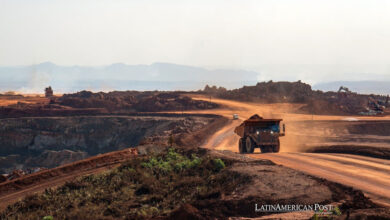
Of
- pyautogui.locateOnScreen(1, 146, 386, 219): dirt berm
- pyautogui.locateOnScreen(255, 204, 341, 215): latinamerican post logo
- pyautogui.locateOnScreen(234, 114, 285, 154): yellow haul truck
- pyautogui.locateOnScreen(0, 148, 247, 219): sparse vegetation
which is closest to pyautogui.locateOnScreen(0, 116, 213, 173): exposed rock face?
pyautogui.locateOnScreen(234, 114, 285, 154): yellow haul truck

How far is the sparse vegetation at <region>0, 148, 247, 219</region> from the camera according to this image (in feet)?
45.1

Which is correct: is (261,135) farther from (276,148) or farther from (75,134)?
(75,134)

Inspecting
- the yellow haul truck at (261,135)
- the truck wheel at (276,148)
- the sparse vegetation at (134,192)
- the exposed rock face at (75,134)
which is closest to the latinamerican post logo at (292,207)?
the sparse vegetation at (134,192)

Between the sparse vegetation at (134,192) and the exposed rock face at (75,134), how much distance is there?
31.8 meters

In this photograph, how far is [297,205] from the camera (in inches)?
496

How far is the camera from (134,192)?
15.9 metres

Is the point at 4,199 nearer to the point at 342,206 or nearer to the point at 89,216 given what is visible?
the point at 89,216

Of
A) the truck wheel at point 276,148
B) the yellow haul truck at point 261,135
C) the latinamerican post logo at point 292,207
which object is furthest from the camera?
the truck wheel at point 276,148

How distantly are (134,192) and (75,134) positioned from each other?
4359cm

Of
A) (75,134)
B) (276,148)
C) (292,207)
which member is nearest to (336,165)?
(276,148)

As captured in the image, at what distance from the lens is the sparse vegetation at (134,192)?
45.1 feet

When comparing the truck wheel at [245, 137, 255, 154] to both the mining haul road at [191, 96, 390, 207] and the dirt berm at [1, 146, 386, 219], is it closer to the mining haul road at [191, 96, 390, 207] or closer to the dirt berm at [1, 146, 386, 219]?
the mining haul road at [191, 96, 390, 207]

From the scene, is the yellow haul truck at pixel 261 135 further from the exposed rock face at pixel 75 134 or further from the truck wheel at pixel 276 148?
the exposed rock face at pixel 75 134

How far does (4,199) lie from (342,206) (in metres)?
14.1
